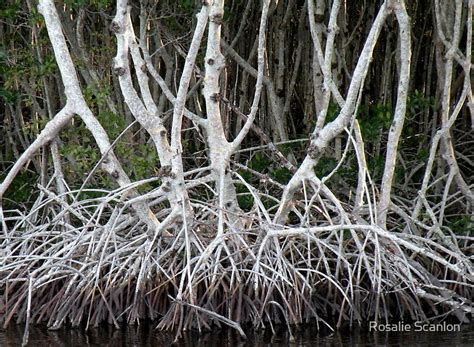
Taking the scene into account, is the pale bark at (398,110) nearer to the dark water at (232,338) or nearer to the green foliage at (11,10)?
the dark water at (232,338)

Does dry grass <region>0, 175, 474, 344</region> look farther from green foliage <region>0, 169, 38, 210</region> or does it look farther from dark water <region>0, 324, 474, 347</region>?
green foliage <region>0, 169, 38, 210</region>

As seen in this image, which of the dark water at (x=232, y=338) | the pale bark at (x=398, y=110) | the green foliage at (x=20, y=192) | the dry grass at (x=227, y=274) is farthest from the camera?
the green foliage at (x=20, y=192)

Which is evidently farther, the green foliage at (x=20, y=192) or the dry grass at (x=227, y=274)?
the green foliage at (x=20, y=192)

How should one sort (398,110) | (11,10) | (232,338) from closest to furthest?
(232,338) → (398,110) → (11,10)

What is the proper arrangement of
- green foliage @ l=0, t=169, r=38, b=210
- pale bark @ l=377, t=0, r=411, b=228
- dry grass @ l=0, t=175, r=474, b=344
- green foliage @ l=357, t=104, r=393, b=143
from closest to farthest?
1. dry grass @ l=0, t=175, r=474, b=344
2. pale bark @ l=377, t=0, r=411, b=228
3. green foliage @ l=357, t=104, r=393, b=143
4. green foliage @ l=0, t=169, r=38, b=210

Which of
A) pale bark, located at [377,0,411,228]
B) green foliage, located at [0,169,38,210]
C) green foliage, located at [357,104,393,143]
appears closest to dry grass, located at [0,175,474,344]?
pale bark, located at [377,0,411,228]

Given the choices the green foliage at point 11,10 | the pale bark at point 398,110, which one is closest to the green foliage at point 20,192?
the green foliage at point 11,10

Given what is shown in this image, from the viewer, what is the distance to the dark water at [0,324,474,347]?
706cm

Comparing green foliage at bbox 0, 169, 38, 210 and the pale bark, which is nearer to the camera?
the pale bark

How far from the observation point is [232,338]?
285 inches

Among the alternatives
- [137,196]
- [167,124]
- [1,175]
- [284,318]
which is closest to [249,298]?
[284,318]

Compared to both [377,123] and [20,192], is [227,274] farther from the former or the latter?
[20,192]

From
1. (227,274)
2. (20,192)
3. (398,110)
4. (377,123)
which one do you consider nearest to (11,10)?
(20,192)

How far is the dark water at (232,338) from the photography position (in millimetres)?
7059
